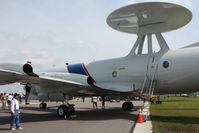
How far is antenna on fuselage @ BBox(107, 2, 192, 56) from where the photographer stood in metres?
18.8

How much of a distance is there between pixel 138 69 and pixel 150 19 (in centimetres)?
319

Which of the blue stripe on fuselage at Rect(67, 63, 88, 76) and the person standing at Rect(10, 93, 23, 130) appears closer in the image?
the person standing at Rect(10, 93, 23, 130)

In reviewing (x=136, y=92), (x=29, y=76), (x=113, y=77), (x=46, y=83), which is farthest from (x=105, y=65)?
(x=29, y=76)

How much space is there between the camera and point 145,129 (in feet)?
44.0

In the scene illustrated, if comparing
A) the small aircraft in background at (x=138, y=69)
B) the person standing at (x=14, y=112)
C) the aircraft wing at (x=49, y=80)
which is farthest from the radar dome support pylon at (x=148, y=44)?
the person standing at (x=14, y=112)

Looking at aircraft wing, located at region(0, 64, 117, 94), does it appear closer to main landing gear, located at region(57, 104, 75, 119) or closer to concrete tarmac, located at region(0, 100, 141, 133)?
main landing gear, located at region(57, 104, 75, 119)

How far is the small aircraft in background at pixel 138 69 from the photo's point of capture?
17750 millimetres

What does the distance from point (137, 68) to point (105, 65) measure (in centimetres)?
304

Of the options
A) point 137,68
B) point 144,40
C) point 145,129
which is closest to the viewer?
point 145,129

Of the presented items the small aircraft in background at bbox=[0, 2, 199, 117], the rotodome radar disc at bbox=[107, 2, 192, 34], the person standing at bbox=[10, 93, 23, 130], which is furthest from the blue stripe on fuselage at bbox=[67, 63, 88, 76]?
the person standing at bbox=[10, 93, 23, 130]

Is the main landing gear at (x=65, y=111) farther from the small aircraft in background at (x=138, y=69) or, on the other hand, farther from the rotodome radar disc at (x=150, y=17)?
the rotodome radar disc at (x=150, y=17)

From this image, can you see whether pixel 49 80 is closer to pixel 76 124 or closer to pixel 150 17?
pixel 76 124

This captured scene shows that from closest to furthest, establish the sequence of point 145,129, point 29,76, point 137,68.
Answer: point 145,129 < point 29,76 < point 137,68

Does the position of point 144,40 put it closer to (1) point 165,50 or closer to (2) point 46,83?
(1) point 165,50
